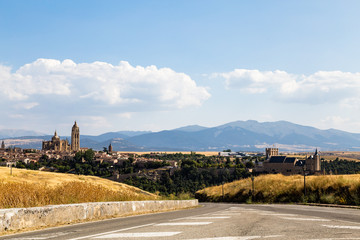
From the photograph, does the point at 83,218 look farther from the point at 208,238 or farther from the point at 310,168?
the point at 310,168

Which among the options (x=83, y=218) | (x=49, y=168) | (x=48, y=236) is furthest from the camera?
(x=49, y=168)

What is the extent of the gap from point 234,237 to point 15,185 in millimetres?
8293

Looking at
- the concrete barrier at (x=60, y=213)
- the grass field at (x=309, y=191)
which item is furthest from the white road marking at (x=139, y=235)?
the grass field at (x=309, y=191)

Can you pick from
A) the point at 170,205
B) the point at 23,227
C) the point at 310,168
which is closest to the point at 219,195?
the point at 170,205

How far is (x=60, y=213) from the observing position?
11.3m

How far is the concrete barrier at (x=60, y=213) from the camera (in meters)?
9.62

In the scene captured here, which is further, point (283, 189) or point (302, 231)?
point (283, 189)

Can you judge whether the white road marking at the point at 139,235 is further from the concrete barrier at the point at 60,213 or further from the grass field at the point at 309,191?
the grass field at the point at 309,191

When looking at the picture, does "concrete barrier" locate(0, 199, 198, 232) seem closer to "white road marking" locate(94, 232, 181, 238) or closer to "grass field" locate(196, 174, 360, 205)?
"white road marking" locate(94, 232, 181, 238)

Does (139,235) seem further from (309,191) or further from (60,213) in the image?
(309,191)

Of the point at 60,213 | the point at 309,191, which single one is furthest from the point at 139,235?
the point at 309,191

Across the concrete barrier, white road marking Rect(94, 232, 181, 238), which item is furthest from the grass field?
white road marking Rect(94, 232, 181, 238)

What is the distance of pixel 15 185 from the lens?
12.5 m

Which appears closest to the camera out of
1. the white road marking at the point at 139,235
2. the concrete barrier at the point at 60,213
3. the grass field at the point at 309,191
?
the white road marking at the point at 139,235
